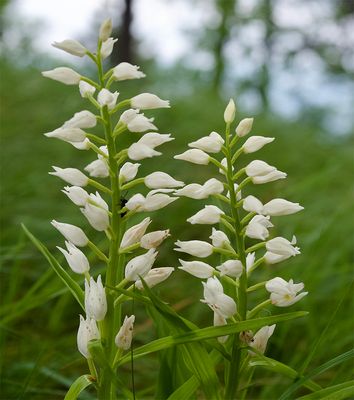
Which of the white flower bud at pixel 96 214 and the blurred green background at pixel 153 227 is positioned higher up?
the white flower bud at pixel 96 214

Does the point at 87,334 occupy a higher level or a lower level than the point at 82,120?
lower

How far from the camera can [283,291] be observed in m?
1.01

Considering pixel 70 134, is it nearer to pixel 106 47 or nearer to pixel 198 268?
pixel 106 47

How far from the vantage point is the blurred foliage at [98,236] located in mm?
1866

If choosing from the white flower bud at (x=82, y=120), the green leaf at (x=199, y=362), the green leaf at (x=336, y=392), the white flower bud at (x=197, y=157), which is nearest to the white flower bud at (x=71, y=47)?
the white flower bud at (x=82, y=120)

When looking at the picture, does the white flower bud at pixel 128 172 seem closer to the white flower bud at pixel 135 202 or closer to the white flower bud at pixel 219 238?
the white flower bud at pixel 135 202

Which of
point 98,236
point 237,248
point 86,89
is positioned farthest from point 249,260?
point 98,236

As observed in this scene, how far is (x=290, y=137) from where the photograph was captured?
250 inches

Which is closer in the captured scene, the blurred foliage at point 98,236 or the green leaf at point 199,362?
the green leaf at point 199,362

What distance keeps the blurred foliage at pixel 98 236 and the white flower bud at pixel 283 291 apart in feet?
0.56

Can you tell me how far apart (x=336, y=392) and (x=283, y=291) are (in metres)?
0.18

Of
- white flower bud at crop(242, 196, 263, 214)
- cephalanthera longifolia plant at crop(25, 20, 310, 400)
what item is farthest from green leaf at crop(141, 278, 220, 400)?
white flower bud at crop(242, 196, 263, 214)

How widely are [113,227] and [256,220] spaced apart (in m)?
0.23

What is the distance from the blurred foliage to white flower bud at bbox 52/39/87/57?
2.11ft
